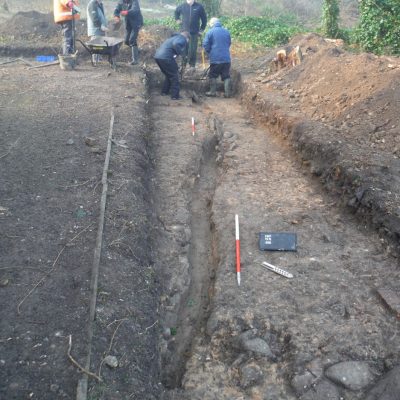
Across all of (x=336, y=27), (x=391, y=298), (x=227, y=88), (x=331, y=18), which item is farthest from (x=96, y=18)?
(x=391, y=298)

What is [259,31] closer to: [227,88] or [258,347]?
[227,88]

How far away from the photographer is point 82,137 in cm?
670

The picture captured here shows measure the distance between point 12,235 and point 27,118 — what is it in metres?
3.56

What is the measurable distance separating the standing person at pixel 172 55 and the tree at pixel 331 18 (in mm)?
5683

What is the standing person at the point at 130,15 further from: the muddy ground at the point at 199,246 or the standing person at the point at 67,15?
the muddy ground at the point at 199,246

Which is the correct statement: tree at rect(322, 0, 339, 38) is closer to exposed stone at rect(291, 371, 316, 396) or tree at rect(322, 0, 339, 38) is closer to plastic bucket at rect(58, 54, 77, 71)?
plastic bucket at rect(58, 54, 77, 71)

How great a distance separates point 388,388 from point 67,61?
9856mm

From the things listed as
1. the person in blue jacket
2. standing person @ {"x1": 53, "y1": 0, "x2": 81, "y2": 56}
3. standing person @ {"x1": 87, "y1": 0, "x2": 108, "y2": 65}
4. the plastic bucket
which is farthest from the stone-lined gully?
standing person @ {"x1": 53, "y1": 0, "x2": 81, "y2": 56}

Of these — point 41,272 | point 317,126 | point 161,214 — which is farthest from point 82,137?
point 317,126

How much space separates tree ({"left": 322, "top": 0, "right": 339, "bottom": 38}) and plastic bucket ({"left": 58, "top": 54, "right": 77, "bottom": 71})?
7762 mm

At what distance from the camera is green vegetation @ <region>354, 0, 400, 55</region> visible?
989 centimetres

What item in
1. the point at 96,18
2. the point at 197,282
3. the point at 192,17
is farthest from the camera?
the point at 192,17

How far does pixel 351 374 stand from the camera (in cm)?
358

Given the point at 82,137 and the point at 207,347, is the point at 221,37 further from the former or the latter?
the point at 207,347
